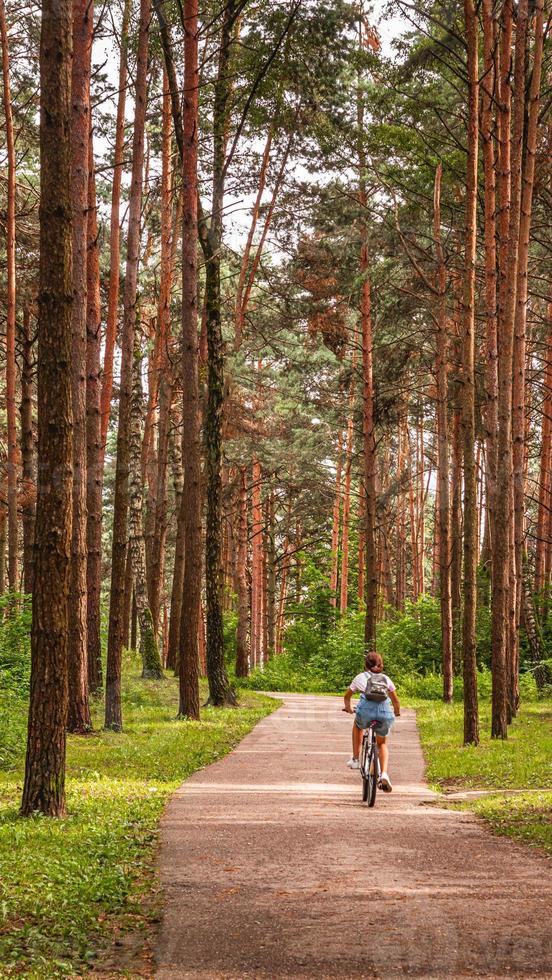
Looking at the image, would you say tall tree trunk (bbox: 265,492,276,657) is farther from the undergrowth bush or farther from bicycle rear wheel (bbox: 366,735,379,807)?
bicycle rear wheel (bbox: 366,735,379,807)

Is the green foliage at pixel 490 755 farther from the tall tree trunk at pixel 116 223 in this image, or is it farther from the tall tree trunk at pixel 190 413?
the tall tree trunk at pixel 116 223

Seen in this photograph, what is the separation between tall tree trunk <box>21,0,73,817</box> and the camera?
901cm

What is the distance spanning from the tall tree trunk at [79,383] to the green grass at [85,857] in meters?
1.22

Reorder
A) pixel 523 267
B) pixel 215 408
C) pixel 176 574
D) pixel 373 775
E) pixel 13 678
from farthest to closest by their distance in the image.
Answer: pixel 176 574
pixel 215 408
pixel 523 267
pixel 13 678
pixel 373 775

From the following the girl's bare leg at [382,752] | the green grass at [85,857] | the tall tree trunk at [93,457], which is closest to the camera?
the green grass at [85,857]

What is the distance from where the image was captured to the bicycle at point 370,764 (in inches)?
438

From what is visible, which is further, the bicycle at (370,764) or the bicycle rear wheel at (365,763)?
the bicycle rear wheel at (365,763)

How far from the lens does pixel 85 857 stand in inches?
299

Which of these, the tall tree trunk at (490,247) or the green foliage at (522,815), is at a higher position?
the tall tree trunk at (490,247)

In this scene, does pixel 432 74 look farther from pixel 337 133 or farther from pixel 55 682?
pixel 55 682

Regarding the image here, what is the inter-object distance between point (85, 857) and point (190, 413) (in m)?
12.1

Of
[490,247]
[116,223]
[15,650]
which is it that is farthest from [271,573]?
[490,247]

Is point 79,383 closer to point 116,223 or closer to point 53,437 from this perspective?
point 53,437

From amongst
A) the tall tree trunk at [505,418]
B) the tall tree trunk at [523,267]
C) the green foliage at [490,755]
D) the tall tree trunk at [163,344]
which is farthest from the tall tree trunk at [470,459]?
the tall tree trunk at [163,344]
